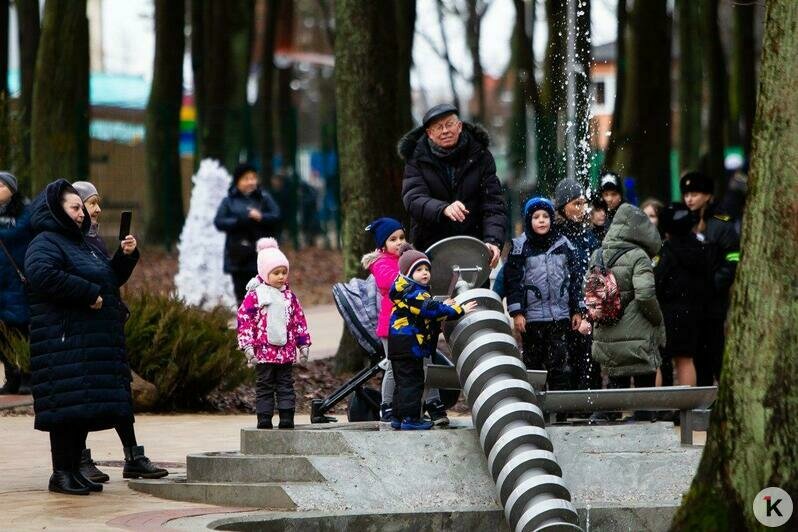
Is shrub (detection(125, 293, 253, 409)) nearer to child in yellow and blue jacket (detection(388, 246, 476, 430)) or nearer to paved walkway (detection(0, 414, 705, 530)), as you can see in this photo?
paved walkway (detection(0, 414, 705, 530))

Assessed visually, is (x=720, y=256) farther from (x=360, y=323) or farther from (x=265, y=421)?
(x=265, y=421)

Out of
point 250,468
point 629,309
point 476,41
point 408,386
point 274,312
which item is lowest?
point 250,468

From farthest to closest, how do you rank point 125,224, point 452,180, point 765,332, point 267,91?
point 267,91, point 452,180, point 125,224, point 765,332

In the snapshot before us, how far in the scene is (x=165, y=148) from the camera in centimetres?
3400

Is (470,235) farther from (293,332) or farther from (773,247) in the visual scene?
(773,247)

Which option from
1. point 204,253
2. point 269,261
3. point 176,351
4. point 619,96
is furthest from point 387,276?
point 619,96

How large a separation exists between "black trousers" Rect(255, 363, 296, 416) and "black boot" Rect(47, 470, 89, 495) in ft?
3.64

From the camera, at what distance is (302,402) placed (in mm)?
15453

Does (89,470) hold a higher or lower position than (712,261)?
lower

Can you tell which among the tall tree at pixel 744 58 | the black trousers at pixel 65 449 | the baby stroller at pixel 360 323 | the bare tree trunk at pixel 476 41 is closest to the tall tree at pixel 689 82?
the tall tree at pixel 744 58

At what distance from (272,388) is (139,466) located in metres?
0.88

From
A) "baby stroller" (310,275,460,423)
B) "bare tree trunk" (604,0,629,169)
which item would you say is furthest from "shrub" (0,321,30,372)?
"bare tree trunk" (604,0,629,169)

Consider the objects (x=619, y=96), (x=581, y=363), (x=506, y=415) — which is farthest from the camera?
(x=619, y=96)

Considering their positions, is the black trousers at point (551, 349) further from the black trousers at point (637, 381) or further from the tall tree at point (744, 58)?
the tall tree at point (744, 58)
